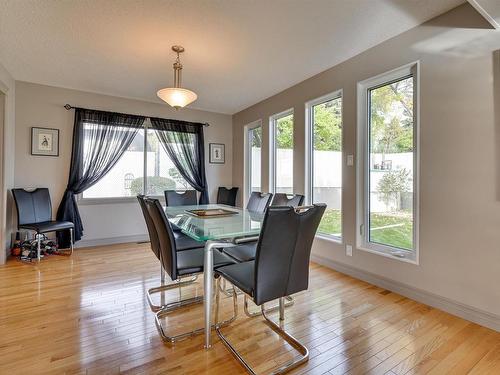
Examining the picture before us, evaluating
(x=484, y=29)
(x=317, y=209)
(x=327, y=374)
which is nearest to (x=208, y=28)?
(x=317, y=209)

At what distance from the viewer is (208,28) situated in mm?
2385

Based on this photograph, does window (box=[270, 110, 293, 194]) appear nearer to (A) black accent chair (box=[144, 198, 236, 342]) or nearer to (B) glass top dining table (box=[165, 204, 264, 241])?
(B) glass top dining table (box=[165, 204, 264, 241])

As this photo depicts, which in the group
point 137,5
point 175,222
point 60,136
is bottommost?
point 175,222

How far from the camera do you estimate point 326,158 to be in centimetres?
344

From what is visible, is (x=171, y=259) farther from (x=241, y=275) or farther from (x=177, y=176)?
(x=177, y=176)

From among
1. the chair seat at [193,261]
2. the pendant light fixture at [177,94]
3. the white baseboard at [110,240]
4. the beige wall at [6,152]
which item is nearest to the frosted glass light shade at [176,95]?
the pendant light fixture at [177,94]

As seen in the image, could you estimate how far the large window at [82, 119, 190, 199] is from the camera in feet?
14.2

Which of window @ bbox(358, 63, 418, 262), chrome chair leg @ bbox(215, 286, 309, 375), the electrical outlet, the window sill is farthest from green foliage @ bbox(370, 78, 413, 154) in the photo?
chrome chair leg @ bbox(215, 286, 309, 375)

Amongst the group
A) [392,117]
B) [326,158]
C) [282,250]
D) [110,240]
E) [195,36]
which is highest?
[195,36]

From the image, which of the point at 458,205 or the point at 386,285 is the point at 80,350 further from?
the point at 458,205

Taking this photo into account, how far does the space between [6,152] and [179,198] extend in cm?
227

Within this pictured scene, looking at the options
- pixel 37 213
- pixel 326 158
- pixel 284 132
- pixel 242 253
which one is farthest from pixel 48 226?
pixel 326 158

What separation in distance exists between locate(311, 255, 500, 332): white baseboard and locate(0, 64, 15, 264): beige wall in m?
4.24

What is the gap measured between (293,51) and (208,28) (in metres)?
0.95
